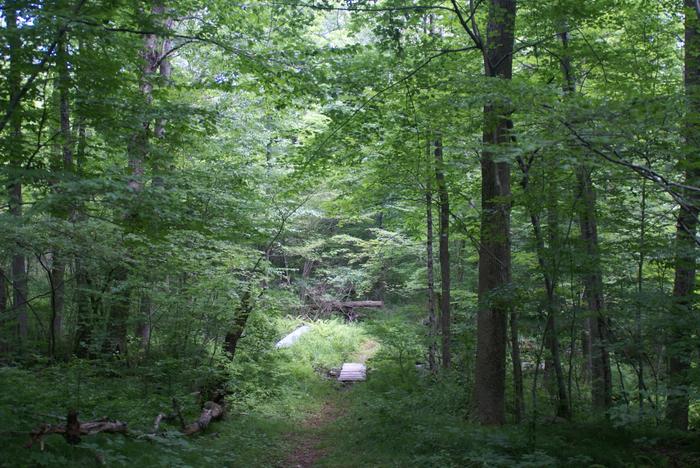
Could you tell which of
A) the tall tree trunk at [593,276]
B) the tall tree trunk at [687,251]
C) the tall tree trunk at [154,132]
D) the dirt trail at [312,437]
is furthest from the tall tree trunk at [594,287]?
the tall tree trunk at [154,132]

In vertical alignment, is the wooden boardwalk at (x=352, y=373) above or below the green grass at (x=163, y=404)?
below

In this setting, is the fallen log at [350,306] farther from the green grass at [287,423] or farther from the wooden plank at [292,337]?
the green grass at [287,423]

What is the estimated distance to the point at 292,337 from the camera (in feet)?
54.7

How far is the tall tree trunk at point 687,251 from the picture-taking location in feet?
14.4

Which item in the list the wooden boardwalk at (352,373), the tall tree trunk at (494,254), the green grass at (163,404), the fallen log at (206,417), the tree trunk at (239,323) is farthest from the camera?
the wooden boardwalk at (352,373)

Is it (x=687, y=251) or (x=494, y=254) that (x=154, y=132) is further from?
(x=687, y=251)

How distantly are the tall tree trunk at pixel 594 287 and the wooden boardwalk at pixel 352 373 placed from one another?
7.17 metres

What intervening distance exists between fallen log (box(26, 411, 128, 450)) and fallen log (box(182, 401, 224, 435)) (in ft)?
6.58

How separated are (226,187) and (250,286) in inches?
89.4

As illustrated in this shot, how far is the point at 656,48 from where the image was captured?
7391 mm

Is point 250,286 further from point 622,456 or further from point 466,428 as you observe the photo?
point 622,456

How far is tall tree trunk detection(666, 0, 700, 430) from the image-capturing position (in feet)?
14.4

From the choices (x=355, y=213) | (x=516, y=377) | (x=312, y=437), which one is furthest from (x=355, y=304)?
(x=516, y=377)

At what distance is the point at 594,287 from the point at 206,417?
6331 mm
